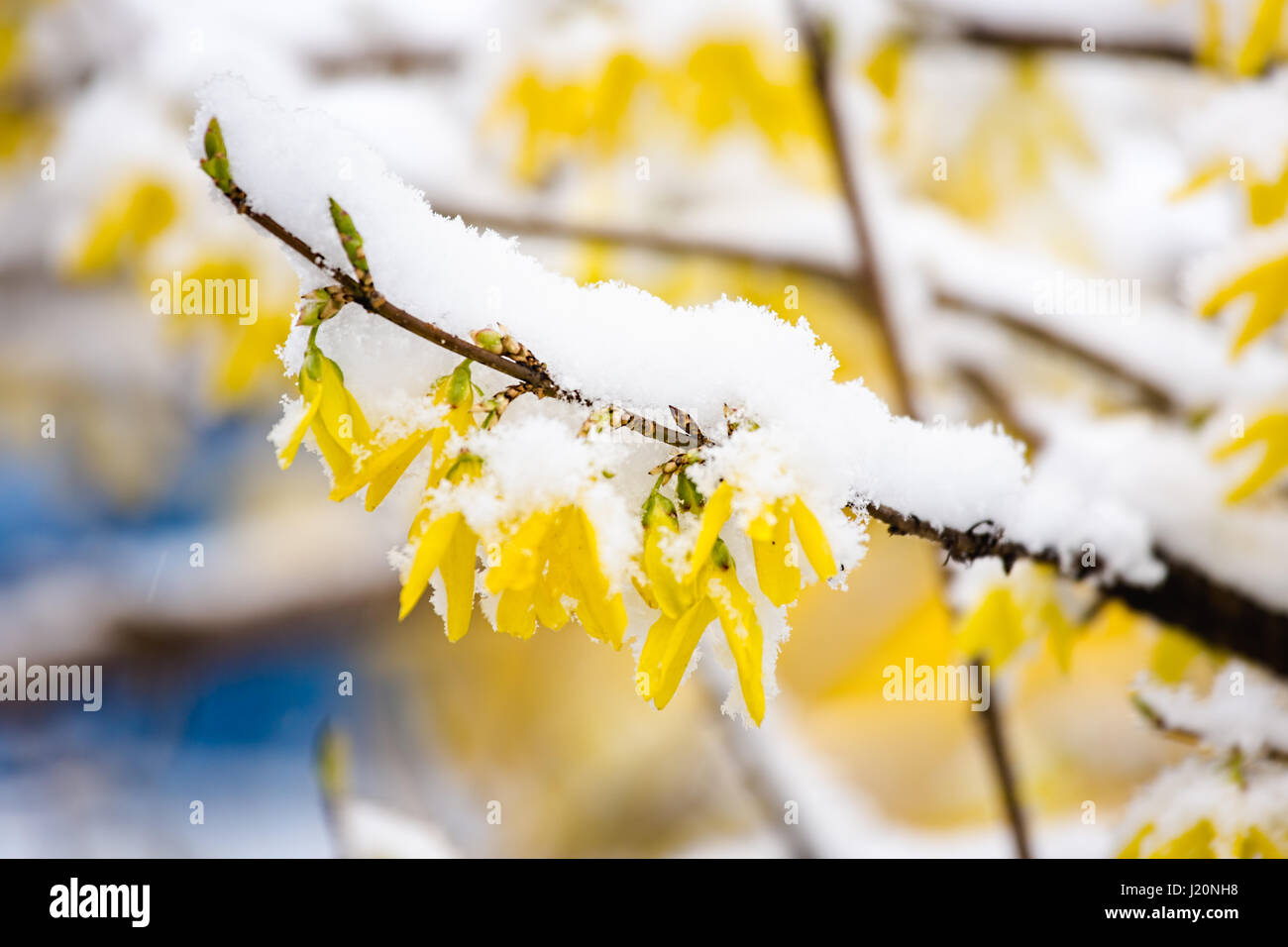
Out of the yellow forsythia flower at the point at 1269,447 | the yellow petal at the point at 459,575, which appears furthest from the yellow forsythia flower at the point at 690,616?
the yellow forsythia flower at the point at 1269,447

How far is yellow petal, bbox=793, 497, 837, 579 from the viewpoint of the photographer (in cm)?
46

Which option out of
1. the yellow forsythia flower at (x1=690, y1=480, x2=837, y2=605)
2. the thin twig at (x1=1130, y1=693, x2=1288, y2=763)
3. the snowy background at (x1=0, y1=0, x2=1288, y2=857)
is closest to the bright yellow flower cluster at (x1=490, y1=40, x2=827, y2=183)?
the snowy background at (x1=0, y1=0, x2=1288, y2=857)

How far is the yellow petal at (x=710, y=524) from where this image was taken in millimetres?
448

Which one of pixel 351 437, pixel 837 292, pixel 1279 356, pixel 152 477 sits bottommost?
pixel 351 437

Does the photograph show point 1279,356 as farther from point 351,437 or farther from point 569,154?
point 569,154

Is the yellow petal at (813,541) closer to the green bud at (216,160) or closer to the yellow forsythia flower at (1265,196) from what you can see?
the green bud at (216,160)

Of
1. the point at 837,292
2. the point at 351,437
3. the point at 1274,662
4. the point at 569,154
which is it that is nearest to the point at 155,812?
the point at 569,154

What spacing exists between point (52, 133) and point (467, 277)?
280cm

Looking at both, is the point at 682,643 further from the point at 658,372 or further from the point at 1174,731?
the point at 1174,731

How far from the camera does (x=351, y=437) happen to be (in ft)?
1.65

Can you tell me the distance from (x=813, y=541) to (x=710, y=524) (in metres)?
0.06

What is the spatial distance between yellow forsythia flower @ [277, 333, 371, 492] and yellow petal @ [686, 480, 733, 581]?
0.21 metres

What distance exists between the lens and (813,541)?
46cm

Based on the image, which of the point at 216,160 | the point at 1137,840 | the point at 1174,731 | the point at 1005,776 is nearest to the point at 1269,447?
the point at 1174,731
